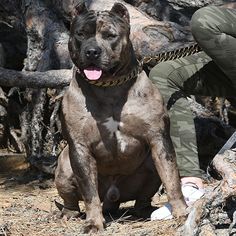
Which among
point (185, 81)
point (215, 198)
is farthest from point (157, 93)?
point (215, 198)

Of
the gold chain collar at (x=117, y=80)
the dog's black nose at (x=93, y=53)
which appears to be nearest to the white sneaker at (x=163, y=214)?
the gold chain collar at (x=117, y=80)

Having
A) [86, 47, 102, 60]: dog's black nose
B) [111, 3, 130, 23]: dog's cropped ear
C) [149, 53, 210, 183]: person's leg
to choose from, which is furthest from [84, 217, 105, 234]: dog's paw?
[111, 3, 130, 23]: dog's cropped ear

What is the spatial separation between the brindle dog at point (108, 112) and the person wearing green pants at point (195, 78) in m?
0.38

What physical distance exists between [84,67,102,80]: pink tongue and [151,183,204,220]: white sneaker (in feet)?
Result: 3.06

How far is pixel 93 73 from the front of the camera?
4.87m

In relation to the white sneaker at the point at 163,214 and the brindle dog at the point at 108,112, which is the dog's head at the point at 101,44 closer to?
the brindle dog at the point at 108,112

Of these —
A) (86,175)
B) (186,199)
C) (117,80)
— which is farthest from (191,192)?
(117,80)

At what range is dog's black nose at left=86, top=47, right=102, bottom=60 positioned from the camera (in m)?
4.80

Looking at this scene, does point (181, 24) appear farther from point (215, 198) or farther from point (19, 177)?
point (215, 198)

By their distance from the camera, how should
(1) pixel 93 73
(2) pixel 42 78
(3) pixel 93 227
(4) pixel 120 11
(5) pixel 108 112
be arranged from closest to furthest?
1. (3) pixel 93 227
2. (1) pixel 93 73
3. (5) pixel 108 112
4. (4) pixel 120 11
5. (2) pixel 42 78

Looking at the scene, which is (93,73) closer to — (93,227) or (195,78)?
(93,227)

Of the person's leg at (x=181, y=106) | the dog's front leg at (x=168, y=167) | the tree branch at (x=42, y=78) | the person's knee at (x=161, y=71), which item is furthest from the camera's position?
the tree branch at (x=42, y=78)

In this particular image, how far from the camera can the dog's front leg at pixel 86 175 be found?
16.1 feet

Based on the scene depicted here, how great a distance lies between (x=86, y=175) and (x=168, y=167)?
20.2 inches
